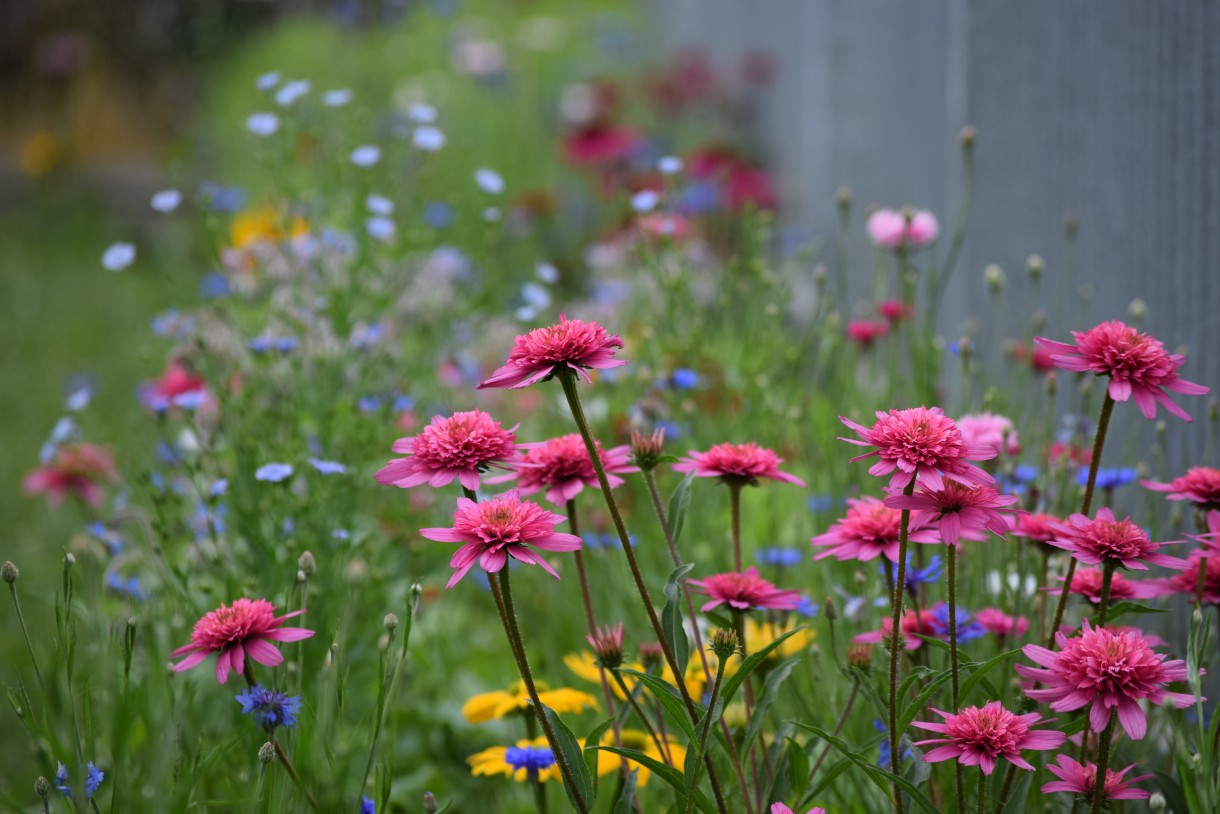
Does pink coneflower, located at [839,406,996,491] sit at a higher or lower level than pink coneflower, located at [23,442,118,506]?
higher

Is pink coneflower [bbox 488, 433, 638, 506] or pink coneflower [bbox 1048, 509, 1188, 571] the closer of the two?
pink coneflower [bbox 1048, 509, 1188, 571]

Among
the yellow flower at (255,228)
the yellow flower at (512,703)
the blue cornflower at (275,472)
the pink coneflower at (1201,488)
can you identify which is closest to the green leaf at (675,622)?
the yellow flower at (512,703)

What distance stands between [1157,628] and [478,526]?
122cm

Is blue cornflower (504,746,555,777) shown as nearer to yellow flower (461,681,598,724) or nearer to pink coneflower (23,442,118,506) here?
yellow flower (461,681,598,724)

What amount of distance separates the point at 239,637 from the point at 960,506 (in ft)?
2.36

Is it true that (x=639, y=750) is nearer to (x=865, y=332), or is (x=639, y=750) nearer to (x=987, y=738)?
(x=987, y=738)

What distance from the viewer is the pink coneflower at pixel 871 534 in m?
1.14

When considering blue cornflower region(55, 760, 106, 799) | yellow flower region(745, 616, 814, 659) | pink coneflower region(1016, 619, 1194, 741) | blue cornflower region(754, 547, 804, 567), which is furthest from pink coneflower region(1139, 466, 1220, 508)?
blue cornflower region(55, 760, 106, 799)

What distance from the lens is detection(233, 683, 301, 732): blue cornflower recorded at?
3.94 feet

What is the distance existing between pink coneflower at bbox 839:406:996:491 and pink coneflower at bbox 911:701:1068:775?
22cm

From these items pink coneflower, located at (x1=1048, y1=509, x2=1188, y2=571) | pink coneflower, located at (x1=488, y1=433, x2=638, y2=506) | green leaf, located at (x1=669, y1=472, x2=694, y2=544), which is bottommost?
pink coneflower, located at (x1=1048, y1=509, x2=1188, y2=571)

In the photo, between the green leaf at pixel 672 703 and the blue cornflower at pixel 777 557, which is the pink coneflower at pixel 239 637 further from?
the blue cornflower at pixel 777 557

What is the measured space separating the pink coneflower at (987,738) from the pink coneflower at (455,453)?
47 centimetres

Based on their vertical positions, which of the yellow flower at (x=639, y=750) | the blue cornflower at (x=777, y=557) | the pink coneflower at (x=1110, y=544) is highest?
the pink coneflower at (x=1110, y=544)
